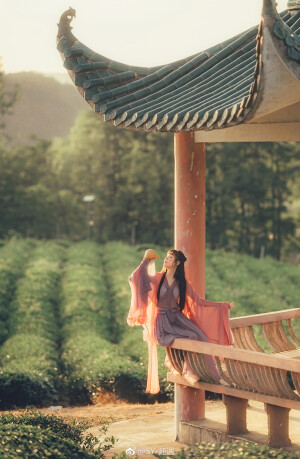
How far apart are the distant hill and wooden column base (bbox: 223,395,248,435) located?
71.3 meters

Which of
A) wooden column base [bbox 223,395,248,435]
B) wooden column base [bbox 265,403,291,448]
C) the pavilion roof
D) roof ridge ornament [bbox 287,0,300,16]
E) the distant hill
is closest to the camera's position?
wooden column base [bbox 265,403,291,448]

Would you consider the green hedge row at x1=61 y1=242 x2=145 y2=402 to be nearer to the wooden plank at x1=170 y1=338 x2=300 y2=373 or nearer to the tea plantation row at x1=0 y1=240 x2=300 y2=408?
the tea plantation row at x1=0 y1=240 x2=300 y2=408

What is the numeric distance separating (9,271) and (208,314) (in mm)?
14901

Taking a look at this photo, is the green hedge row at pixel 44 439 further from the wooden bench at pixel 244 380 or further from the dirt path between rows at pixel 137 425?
the wooden bench at pixel 244 380

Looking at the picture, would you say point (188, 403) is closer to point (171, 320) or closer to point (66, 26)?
point (171, 320)

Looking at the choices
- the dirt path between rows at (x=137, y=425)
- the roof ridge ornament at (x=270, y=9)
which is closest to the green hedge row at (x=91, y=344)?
the dirt path between rows at (x=137, y=425)

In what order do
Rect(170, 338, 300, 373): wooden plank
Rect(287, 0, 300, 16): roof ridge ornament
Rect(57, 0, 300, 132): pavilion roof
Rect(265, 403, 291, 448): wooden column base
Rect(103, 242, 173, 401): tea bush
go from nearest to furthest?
Rect(170, 338, 300, 373): wooden plank < Rect(265, 403, 291, 448): wooden column base < Rect(57, 0, 300, 132): pavilion roof < Rect(287, 0, 300, 16): roof ridge ornament < Rect(103, 242, 173, 401): tea bush

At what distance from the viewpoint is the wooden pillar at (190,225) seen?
316 inches

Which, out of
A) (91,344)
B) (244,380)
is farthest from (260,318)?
(91,344)

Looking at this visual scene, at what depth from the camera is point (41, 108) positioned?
8431 cm

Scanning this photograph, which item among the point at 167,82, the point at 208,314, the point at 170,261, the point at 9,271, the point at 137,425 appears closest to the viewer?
the point at 170,261

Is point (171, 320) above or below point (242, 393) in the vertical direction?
above

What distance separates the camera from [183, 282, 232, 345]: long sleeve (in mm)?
7879

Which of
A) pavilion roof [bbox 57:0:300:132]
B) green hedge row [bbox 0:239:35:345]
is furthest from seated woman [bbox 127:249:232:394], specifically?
green hedge row [bbox 0:239:35:345]
